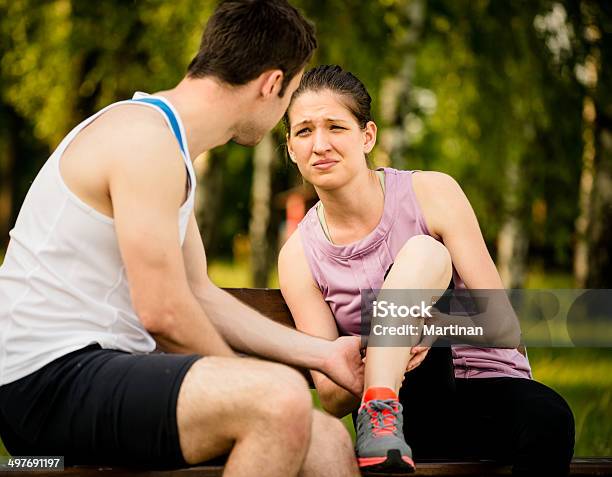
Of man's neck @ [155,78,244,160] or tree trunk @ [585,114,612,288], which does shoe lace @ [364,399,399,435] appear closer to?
man's neck @ [155,78,244,160]

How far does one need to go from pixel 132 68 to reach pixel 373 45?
2.15 metres

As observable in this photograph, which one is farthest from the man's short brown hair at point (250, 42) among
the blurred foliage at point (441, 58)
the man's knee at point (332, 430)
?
the blurred foliage at point (441, 58)

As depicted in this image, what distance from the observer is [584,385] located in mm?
7398

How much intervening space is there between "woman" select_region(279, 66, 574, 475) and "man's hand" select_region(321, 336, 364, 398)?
0.45ft

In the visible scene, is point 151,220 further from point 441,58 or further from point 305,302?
point 441,58

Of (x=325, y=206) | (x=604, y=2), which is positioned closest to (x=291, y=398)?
(x=325, y=206)

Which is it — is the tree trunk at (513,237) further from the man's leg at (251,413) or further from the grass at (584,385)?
the man's leg at (251,413)

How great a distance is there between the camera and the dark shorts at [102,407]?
241 cm

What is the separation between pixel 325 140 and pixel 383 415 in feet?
3.54

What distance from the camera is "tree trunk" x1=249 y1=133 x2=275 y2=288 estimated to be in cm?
1318

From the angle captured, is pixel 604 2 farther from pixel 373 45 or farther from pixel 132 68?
pixel 132 68

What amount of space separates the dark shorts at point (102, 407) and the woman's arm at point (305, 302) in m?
1.00

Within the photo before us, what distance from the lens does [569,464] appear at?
3094 mm

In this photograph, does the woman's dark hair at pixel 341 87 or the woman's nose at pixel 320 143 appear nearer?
the woman's nose at pixel 320 143
